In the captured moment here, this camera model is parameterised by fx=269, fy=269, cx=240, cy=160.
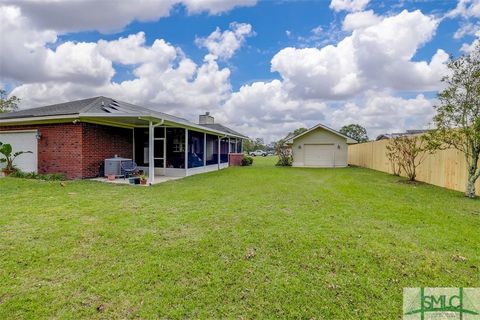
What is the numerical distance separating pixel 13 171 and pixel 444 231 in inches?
596

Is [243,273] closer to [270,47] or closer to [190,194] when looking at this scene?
[190,194]

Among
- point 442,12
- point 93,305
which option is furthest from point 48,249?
point 442,12

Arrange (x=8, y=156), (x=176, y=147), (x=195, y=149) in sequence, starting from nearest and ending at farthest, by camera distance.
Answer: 1. (x=8, y=156)
2. (x=176, y=147)
3. (x=195, y=149)

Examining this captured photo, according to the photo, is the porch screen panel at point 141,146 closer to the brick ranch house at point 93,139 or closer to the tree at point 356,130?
the brick ranch house at point 93,139

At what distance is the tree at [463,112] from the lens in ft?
27.2

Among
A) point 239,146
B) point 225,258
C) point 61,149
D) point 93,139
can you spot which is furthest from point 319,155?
point 225,258

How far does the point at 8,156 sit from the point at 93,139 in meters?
4.13

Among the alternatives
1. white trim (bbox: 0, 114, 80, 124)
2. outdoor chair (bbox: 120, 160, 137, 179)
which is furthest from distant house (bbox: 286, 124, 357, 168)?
white trim (bbox: 0, 114, 80, 124)

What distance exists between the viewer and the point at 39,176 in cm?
1094

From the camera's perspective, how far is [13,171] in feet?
38.2

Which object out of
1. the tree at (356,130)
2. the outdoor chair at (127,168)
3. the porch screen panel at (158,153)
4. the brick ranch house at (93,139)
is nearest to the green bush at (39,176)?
the brick ranch house at (93,139)

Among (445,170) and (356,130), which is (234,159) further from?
(356,130)

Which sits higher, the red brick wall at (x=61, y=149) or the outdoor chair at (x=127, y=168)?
the red brick wall at (x=61, y=149)

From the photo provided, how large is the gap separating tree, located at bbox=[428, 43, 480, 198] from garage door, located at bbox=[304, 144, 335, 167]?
43.2ft
